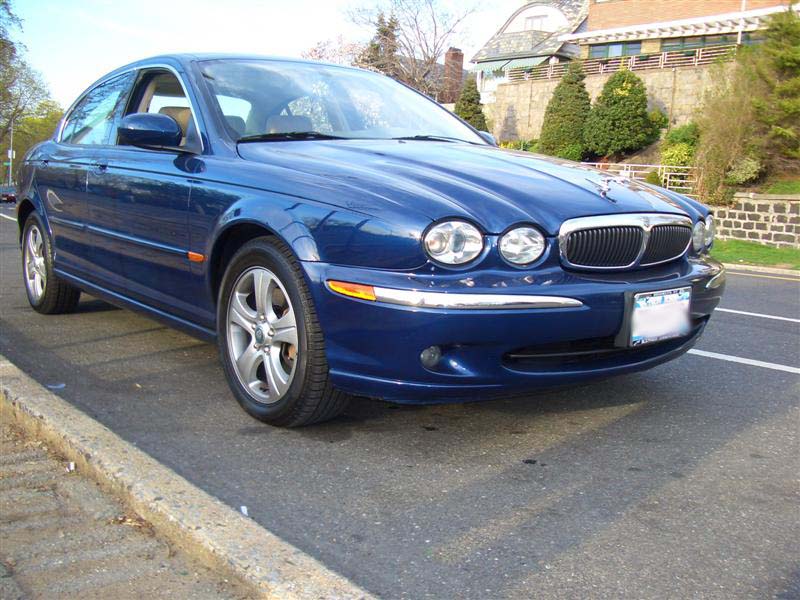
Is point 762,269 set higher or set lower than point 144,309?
lower

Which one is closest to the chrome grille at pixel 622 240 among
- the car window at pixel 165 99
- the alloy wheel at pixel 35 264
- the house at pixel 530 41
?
the car window at pixel 165 99

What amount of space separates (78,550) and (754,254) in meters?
14.0

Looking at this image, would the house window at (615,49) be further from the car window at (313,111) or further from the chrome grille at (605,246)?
the chrome grille at (605,246)

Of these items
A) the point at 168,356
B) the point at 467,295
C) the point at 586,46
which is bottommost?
the point at 168,356

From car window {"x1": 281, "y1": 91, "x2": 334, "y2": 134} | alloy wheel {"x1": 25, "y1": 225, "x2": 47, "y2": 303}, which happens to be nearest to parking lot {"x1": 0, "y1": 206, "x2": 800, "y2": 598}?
alloy wheel {"x1": 25, "y1": 225, "x2": 47, "y2": 303}

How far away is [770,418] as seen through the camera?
12.6 ft

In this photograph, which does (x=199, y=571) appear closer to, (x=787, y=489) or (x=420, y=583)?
(x=420, y=583)

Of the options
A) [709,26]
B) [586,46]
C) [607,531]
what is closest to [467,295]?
[607,531]

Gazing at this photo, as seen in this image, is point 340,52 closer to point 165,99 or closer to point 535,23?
point 535,23

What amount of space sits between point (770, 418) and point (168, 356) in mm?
3164

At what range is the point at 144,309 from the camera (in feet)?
14.8

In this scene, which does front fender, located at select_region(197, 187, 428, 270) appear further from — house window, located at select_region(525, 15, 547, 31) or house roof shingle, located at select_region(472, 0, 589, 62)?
house window, located at select_region(525, 15, 547, 31)

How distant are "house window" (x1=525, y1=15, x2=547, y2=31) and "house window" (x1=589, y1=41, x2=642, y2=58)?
27.3 feet

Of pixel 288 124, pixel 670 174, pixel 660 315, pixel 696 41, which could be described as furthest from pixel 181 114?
pixel 696 41
